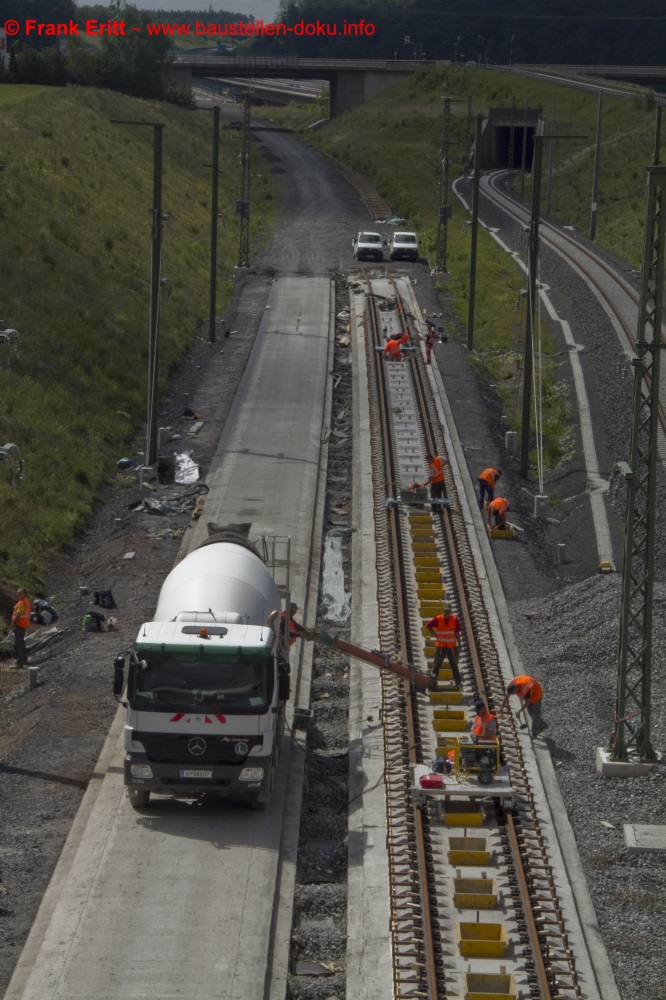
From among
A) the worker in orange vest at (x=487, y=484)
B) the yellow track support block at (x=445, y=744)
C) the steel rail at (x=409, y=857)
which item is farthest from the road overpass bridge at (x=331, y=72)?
the yellow track support block at (x=445, y=744)

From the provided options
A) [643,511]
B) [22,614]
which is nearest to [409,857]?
[643,511]

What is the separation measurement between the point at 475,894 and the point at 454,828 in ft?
6.36

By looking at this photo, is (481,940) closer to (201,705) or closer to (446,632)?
(201,705)

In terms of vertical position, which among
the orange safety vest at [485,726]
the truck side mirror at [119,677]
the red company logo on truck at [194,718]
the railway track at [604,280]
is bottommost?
the orange safety vest at [485,726]

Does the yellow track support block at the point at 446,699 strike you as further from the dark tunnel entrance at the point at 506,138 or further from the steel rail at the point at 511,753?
the dark tunnel entrance at the point at 506,138

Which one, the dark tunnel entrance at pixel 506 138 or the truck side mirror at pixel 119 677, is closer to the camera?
the truck side mirror at pixel 119 677

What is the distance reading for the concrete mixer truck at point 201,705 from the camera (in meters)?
18.0

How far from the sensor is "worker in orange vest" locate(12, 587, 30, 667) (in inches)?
978

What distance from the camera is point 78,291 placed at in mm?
48312

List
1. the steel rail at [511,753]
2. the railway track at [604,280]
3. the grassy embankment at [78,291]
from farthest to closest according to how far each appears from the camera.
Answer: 1. the railway track at [604,280]
2. the grassy embankment at [78,291]
3. the steel rail at [511,753]

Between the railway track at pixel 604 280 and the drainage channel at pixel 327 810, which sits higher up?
the railway track at pixel 604 280

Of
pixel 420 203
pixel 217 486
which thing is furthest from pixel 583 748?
pixel 420 203

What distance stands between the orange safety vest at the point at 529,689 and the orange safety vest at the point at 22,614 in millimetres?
8408

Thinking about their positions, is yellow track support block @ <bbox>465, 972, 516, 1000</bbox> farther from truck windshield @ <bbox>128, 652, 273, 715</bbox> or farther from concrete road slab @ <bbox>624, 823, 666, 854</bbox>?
truck windshield @ <bbox>128, 652, 273, 715</bbox>
